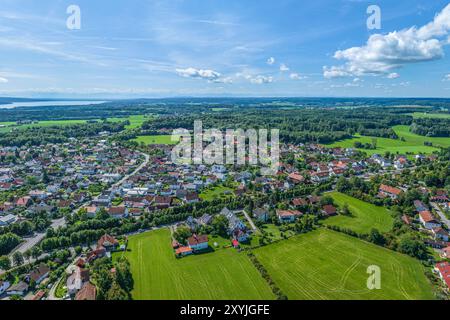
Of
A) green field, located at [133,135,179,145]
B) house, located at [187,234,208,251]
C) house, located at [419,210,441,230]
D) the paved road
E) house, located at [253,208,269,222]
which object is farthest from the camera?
green field, located at [133,135,179,145]

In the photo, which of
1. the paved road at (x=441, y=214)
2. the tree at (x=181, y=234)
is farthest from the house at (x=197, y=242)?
the paved road at (x=441, y=214)

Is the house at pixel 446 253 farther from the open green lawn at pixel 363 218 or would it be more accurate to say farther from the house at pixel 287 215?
the house at pixel 287 215

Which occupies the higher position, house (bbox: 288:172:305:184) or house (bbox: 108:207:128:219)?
house (bbox: 288:172:305:184)

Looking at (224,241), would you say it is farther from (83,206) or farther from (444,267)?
(83,206)

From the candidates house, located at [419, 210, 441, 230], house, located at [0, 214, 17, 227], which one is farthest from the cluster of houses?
house, located at [419, 210, 441, 230]

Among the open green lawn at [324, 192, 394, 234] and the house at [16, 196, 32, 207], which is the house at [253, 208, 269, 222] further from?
the house at [16, 196, 32, 207]
